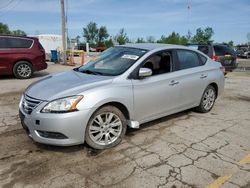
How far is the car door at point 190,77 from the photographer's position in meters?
4.77

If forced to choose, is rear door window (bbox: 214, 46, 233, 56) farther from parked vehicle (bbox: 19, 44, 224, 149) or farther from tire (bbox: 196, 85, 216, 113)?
parked vehicle (bbox: 19, 44, 224, 149)

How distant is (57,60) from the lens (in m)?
18.4

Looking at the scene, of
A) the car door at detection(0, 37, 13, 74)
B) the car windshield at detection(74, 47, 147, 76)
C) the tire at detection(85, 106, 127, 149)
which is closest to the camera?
the tire at detection(85, 106, 127, 149)

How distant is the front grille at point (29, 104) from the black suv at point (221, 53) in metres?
8.67

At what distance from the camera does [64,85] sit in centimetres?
366

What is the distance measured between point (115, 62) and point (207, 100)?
2.54 m

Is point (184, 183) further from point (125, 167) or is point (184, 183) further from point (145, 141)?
point (145, 141)

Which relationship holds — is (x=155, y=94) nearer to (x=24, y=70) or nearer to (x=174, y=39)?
(x=24, y=70)

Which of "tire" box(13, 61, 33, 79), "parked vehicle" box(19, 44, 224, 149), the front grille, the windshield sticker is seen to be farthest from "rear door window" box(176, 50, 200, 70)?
"tire" box(13, 61, 33, 79)

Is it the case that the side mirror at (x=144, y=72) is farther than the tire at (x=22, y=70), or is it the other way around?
the tire at (x=22, y=70)

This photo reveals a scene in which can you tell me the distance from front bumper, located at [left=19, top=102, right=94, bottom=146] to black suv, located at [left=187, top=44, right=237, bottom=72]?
8.50 metres

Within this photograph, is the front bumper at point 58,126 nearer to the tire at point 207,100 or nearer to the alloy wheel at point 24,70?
the tire at point 207,100

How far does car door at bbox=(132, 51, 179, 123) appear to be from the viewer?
402 centimetres

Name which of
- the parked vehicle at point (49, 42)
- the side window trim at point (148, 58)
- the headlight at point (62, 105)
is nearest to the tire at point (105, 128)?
the headlight at point (62, 105)
